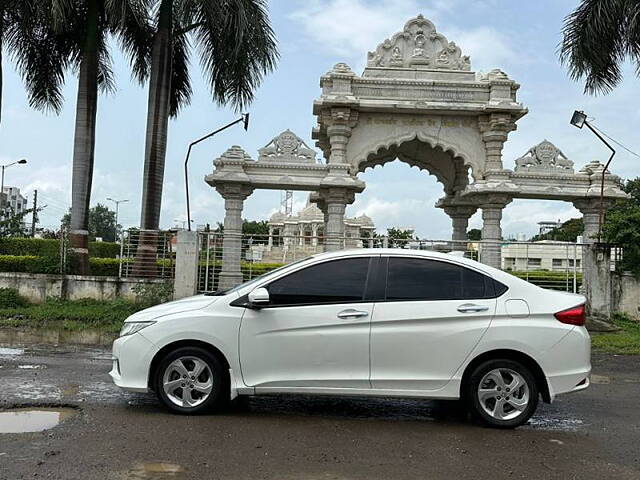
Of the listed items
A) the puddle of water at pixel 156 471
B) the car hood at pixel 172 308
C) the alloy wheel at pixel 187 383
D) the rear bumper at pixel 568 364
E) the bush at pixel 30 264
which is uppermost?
the bush at pixel 30 264

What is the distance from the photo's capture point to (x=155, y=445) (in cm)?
462

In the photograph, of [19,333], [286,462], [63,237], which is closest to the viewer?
[286,462]

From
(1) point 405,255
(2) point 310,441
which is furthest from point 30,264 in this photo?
(2) point 310,441

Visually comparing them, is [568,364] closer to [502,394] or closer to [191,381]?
[502,394]

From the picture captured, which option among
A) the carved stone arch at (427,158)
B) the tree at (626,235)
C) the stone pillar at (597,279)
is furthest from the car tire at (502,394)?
the carved stone arch at (427,158)

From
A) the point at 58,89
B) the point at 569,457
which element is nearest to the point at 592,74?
the point at 569,457

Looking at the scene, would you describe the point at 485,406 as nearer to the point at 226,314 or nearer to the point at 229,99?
the point at 226,314

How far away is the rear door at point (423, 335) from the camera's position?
5.43m

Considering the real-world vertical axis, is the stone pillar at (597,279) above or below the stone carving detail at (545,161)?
below

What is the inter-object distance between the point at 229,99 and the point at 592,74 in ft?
30.0

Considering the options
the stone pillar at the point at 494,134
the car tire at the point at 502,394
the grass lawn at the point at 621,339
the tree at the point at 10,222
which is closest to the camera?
the car tire at the point at 502,394

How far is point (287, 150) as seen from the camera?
1492 centimetres

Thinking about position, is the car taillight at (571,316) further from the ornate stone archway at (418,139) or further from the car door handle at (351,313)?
the ornate stone archway at (418,139)

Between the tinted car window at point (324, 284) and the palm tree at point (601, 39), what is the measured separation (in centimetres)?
1179
